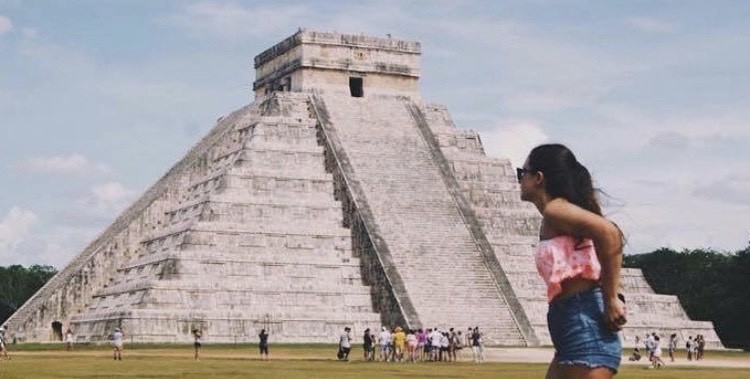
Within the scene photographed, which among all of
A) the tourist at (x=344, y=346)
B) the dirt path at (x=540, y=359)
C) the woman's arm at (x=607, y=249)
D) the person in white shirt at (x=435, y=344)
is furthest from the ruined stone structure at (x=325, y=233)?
the woman's arm at (x=607, y=249)

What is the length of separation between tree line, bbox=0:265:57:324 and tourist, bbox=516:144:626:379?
76.2 meters

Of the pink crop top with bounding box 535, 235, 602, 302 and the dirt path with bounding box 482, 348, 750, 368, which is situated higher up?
the dirt path with bounding box 482, 348, 750, 368

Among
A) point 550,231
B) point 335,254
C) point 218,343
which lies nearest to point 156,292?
point 218,343

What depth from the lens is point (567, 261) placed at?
5.21m

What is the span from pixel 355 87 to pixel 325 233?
8.33m

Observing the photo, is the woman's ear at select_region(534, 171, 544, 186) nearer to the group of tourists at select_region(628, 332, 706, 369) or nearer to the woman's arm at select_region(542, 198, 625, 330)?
the woman's arm at select_region(542, 198, 625, 330)

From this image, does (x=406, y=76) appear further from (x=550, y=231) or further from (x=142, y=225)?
(x=550, y=231)

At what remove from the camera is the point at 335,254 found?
136 ft

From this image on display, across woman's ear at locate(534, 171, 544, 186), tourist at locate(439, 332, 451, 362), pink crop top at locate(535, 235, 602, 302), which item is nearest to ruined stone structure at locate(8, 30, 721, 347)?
tourist at locate(439, 332, 451, 362)

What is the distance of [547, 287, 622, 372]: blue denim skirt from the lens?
5.11 metres

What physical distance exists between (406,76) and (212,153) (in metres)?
7.92

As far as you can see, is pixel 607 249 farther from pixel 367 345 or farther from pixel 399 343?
pixel 399 343

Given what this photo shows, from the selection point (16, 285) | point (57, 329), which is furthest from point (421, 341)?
point (16, 285)

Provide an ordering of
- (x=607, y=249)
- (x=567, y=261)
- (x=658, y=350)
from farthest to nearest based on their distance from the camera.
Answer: (x=658, y=350)
(x=567, y=261)
(x=607, y=249)
